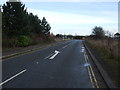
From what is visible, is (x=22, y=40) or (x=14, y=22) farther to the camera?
(x=22, y=40)

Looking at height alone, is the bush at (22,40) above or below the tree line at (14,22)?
below

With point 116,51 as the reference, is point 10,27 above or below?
above

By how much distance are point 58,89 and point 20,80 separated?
8.23ft

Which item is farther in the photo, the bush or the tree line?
the bush

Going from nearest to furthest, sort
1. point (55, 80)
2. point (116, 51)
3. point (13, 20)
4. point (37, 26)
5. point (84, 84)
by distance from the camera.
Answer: point (84, 84) < point (55, 80) < point (116, 51) < point (13, 20) < point (37, 26)

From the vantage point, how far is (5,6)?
39.2 metres

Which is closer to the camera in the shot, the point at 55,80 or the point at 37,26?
the point at 55,80

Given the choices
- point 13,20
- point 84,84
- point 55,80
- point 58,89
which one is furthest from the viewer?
point 13,20

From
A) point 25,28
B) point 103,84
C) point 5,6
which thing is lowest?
point 103,84

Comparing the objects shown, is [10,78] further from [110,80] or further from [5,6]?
[5,6]

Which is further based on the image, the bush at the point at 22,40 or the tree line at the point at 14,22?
the bush at the point at 22,40

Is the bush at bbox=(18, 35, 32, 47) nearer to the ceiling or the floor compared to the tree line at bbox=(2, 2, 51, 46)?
nearer to the floor

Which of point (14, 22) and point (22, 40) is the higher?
point (14, 22)

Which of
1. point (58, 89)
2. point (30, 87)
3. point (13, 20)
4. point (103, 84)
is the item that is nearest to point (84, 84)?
point (103, 84)
